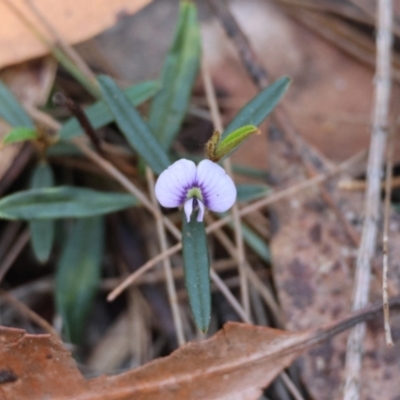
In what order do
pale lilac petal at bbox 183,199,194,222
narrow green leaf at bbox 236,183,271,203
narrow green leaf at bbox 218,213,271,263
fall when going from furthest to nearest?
narrow green leaf at bbox 218,213,271,263 → narrow green leaf at bbox 236,183,271,203 → pale lilac petal at bbox 183,199,194,222

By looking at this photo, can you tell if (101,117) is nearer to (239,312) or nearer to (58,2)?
(58,2)

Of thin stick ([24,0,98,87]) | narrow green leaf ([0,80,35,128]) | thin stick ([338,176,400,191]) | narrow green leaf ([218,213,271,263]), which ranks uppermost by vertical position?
thin stick ([24,0,98,87])

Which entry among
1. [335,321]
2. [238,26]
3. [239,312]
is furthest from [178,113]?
[335,321]

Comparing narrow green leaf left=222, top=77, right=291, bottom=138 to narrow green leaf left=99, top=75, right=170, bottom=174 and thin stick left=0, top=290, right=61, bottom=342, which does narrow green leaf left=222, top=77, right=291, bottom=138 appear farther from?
thin stick left=0, top=290, right=61, bottom=342

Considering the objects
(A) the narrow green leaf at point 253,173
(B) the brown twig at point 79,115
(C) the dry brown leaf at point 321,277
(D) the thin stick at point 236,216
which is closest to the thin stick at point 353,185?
(C) the dry brown leaf at point 321,277

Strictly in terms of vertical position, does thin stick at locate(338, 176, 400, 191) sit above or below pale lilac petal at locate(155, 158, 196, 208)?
above

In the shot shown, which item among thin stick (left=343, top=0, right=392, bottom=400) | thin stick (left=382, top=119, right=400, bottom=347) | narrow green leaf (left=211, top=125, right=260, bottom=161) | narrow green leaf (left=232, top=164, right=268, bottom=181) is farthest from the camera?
narrow green leaf (left=232, top=164, right=268, bottom=181)

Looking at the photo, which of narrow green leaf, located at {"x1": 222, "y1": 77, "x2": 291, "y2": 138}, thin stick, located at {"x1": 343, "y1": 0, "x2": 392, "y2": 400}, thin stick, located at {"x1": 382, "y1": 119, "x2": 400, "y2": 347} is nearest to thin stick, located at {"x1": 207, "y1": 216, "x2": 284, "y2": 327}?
thin stick, located at {"x1": 343, "y1": 0, "x2": 392, "y2": 400}

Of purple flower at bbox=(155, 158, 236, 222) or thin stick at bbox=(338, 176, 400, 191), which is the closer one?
purple flower at bbox=(155, 158, 236, 222)
